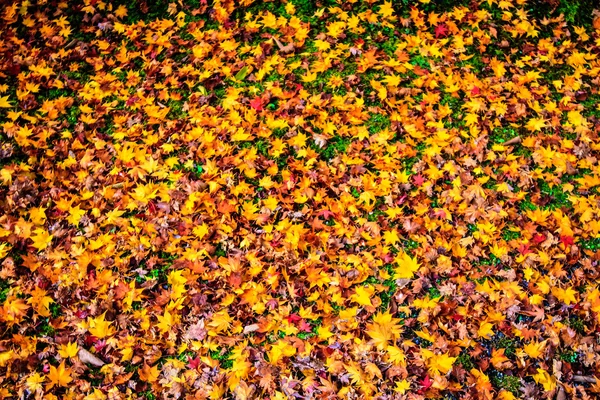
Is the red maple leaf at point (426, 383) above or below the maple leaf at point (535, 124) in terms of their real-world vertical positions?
below

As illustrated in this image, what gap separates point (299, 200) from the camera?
3254 millimetres

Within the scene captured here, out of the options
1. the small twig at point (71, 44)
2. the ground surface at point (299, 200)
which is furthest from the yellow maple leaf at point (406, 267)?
the small twig at point (71, 44)

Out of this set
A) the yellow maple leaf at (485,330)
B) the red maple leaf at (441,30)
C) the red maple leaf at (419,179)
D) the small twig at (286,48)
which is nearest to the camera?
the yellow maple leaf at (485,330)

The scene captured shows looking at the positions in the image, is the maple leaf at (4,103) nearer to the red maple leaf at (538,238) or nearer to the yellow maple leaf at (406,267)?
the yellow maple leaf at (406,267)

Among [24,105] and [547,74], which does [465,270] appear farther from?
[24,105]

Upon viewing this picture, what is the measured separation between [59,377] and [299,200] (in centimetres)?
182

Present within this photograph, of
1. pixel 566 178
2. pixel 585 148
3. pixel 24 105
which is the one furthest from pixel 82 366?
pixel 585 148

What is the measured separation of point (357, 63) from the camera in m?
4.09

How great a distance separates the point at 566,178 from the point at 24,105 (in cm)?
438

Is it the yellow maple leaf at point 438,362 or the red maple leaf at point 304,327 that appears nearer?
the yellow maple leaf at point 438,362

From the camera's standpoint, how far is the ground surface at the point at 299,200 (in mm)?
2627

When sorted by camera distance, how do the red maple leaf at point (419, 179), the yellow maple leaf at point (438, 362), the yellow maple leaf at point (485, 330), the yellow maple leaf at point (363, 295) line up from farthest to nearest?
the red maple leaf at point (419, 179) → the yellow maple leaf at point (363, 295) → the yellow maple leaf at point (485, 330) → the yellow maple leaf at point (438, 362)

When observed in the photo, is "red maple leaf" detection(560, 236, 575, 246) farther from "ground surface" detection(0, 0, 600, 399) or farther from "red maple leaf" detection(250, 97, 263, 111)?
"red maple leaf" detection(250, 97, 263, 111)

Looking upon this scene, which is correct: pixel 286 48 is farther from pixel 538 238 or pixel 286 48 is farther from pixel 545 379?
pixel 545 379
